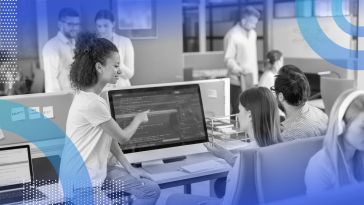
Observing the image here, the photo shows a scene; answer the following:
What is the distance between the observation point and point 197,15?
5.36 metres

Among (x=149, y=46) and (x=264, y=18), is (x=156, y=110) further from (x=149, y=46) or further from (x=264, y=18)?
(x=264, y=18)

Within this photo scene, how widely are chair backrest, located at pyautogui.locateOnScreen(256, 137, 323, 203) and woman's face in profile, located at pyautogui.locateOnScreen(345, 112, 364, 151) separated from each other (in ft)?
0.27

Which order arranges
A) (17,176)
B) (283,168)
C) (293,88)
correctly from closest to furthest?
1. (283,168)
2. (17,176)
3. (293,88)

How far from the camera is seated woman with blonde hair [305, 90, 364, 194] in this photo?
959 mm

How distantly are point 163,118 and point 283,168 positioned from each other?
63 cm

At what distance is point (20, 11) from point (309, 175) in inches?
27.3

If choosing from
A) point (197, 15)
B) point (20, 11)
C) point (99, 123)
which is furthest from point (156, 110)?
point (197, 15)

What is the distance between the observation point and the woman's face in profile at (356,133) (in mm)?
957

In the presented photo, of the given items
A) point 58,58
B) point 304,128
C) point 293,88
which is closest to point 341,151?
point 304,128

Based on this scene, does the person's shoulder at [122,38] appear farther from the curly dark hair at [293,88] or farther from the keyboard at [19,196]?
the keyboard at [19,196]

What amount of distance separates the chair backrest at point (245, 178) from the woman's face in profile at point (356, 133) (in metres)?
0.22

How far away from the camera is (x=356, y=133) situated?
0.97 metres

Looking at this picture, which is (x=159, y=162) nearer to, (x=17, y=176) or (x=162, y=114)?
(x=162, y=114)

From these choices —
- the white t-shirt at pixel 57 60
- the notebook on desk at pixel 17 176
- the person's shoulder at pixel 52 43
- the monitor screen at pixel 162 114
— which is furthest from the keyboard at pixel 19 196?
the person's shoulder at pixel 52 43
